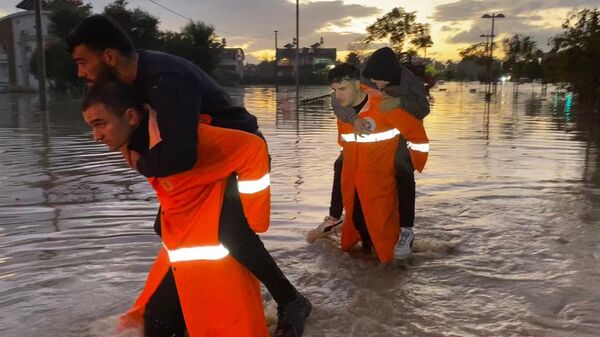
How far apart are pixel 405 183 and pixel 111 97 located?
272cm

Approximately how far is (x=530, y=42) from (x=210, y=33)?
108 feet

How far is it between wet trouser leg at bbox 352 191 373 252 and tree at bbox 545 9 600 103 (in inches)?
867

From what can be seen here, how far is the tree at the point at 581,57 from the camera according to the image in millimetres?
23719

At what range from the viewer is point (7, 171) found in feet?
29.7

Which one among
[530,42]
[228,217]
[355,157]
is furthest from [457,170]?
[530,42]

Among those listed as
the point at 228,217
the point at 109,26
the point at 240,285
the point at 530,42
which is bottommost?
the point at 240,285

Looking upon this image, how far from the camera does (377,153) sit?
449cm

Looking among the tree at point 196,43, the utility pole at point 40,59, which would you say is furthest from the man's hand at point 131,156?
the tree at point 196,43

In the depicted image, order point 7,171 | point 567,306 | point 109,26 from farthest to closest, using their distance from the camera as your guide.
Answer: point 7,171
point 567,306
point 109,26

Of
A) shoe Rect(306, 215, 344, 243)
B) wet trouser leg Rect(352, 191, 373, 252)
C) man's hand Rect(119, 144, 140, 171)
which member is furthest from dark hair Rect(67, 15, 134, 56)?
shoe Rect(306, 215, 344, 243)

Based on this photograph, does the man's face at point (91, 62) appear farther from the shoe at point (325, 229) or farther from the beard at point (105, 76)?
the shoe at point (325, 229)

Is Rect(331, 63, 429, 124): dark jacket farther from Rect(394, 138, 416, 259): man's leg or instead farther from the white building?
the white building

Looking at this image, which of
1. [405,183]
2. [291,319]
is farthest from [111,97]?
[405,183]

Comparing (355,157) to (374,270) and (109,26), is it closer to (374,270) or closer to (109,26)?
(374,270)
